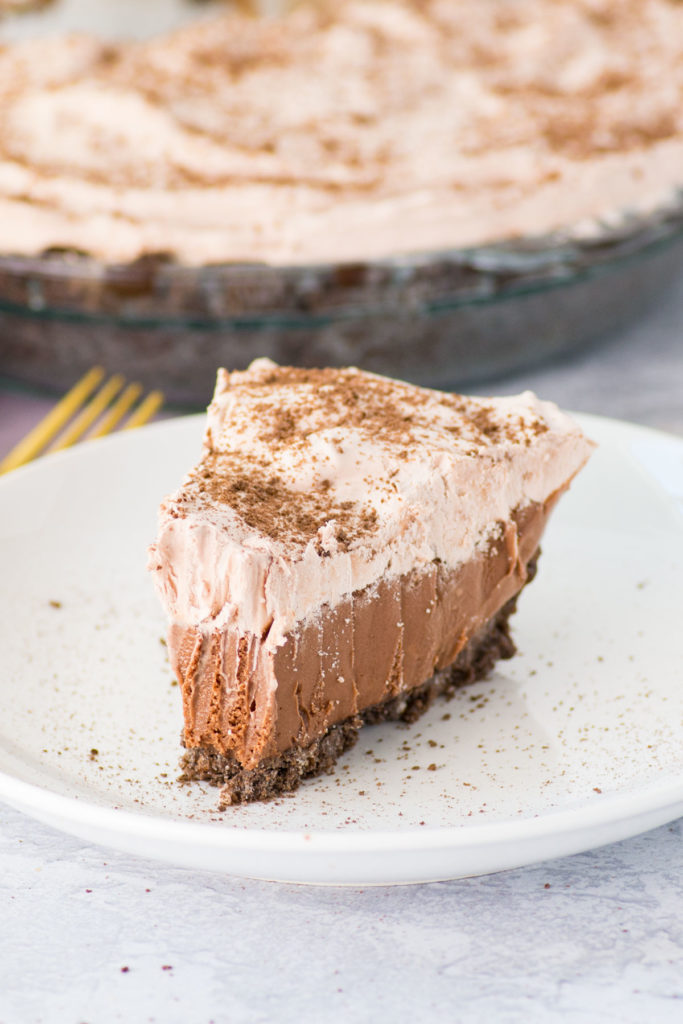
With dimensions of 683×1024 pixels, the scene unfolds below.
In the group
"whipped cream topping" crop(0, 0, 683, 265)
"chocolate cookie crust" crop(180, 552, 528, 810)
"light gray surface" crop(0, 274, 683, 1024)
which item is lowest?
"light gray surface" crop(0, 274, 683, 1024)

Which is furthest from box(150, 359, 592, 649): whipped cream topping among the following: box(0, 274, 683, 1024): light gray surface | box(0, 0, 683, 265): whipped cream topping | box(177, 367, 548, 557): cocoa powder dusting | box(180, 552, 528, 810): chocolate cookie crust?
box(0, 0, 683, 265): whipped cream topping

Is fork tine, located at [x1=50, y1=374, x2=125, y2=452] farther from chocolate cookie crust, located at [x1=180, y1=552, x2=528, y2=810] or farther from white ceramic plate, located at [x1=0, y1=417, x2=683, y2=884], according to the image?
chocolate cookie crust, located at [x1=180, y1=552, x2=528, y2=810]

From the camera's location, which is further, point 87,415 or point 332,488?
point 87,415

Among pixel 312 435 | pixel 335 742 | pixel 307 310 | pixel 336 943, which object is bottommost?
pixel 336 943

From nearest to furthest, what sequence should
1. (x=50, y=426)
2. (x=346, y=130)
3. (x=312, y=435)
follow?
(x=312, y=435), (x=50, y=426), (x=346, y=130)

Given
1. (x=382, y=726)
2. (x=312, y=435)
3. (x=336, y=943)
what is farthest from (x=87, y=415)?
(x=336, y=943)

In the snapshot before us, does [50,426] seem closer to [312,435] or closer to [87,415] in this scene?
[87,415]

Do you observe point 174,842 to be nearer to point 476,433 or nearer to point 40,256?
point 476,433

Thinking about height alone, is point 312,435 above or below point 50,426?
above

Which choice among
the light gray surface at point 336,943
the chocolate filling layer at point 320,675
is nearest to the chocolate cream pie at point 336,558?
the chocolate filling layer at point 320,675
